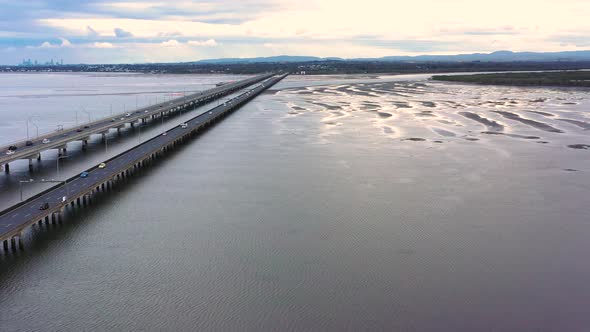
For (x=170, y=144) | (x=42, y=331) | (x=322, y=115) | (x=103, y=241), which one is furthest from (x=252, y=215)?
(x=322, y=115)

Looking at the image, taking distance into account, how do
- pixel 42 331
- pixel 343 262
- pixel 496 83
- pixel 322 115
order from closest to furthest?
pixel 42 331 → pixel 343 262 → pixel 322 115 → pixel 496 83

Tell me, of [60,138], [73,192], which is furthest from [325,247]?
[60,138]

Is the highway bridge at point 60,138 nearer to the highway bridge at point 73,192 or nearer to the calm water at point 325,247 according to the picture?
the calm water at point 325,247

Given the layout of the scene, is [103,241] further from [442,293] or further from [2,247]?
[442,293]

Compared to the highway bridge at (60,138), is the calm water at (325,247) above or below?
below

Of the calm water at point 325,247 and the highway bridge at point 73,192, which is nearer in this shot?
the calm water at point 325,247

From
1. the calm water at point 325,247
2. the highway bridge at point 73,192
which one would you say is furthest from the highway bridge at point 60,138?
the highway bridge at point 73,192

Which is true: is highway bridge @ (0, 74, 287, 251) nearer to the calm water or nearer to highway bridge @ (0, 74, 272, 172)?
the calm water

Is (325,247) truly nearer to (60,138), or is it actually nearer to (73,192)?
(73,192)

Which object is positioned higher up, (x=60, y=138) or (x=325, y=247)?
(x=60, y=138)
